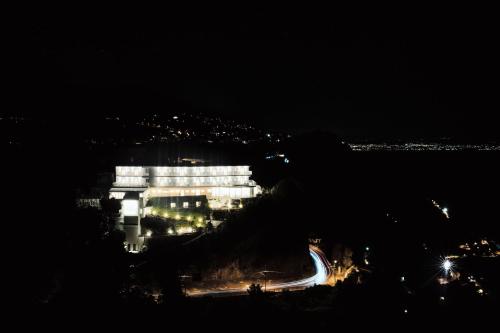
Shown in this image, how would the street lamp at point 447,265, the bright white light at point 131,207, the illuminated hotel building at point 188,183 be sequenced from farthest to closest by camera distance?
the street lamp at point 447,265 → the illuminated hotel building at point 188,183 → the bright white light at point 131,207

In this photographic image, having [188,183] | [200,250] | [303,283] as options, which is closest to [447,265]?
[303,283]

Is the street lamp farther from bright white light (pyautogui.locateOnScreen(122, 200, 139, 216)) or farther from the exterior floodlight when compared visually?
bright white light (pyautogui.locateOnScreen(122, 200, 139, 216))

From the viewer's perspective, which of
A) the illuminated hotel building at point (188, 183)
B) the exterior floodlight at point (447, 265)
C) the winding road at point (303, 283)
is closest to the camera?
the winding road at point (303, 283)

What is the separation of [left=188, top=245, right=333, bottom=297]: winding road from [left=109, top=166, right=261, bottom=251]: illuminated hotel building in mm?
6372

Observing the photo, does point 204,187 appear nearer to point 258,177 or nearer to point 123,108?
point 258,177

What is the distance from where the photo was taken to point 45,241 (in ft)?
69.4

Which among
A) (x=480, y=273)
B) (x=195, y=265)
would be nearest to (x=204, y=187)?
(x=195, y=265)

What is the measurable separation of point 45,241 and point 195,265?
783 cm

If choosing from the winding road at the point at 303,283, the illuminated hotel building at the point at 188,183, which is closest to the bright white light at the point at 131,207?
the illuminated hotel building at the point at 188,183

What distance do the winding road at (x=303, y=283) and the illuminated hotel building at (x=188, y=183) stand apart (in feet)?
Answer: 20.9

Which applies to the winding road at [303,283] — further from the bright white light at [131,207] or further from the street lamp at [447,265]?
the street lamp at [447,265]

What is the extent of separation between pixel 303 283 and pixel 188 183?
1056 cm

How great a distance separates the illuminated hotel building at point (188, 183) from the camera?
2729cm

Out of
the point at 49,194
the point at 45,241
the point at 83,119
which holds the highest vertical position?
the point at 83,119
